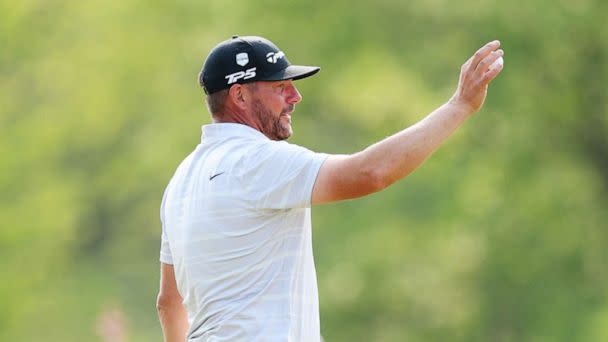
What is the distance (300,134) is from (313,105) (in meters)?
0.61

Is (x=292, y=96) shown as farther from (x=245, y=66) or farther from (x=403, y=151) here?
(x=403, y=151)

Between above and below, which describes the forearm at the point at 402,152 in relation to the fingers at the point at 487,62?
below

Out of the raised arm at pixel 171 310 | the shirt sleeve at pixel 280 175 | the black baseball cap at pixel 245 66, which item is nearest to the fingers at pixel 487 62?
the shirt sleeve at pixel 280 175

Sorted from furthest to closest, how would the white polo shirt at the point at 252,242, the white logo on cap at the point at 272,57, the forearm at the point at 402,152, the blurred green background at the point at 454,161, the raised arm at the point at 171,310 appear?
the blurred green background at the point at 454,161
the raised arm at the point at 171,310
the white logo on cap at the point at 272,57
the white polo shirt at the point at 252,242
the forearm at the point at 402,152

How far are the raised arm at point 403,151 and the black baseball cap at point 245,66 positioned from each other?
531 millimetres

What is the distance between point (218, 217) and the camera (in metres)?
4.13

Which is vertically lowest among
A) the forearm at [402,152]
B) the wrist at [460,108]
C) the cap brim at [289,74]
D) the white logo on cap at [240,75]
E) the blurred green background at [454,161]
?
the blurred green background at [454,161]

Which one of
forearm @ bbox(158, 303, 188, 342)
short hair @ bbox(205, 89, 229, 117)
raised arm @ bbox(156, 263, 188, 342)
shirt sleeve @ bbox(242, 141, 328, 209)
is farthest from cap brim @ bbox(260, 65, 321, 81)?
forearm @ bbox(158, 303, 188, 342)

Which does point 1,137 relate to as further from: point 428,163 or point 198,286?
point 198,286

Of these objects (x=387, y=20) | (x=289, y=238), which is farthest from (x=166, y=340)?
(x=387, y=20)

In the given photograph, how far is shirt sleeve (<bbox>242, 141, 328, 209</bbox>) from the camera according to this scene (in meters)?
3.93

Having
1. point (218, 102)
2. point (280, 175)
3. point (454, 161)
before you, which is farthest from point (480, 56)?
point (454, 161)

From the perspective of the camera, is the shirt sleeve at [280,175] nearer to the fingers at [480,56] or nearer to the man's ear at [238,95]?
the man's ear at [238,95]

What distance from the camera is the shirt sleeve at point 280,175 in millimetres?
3932
